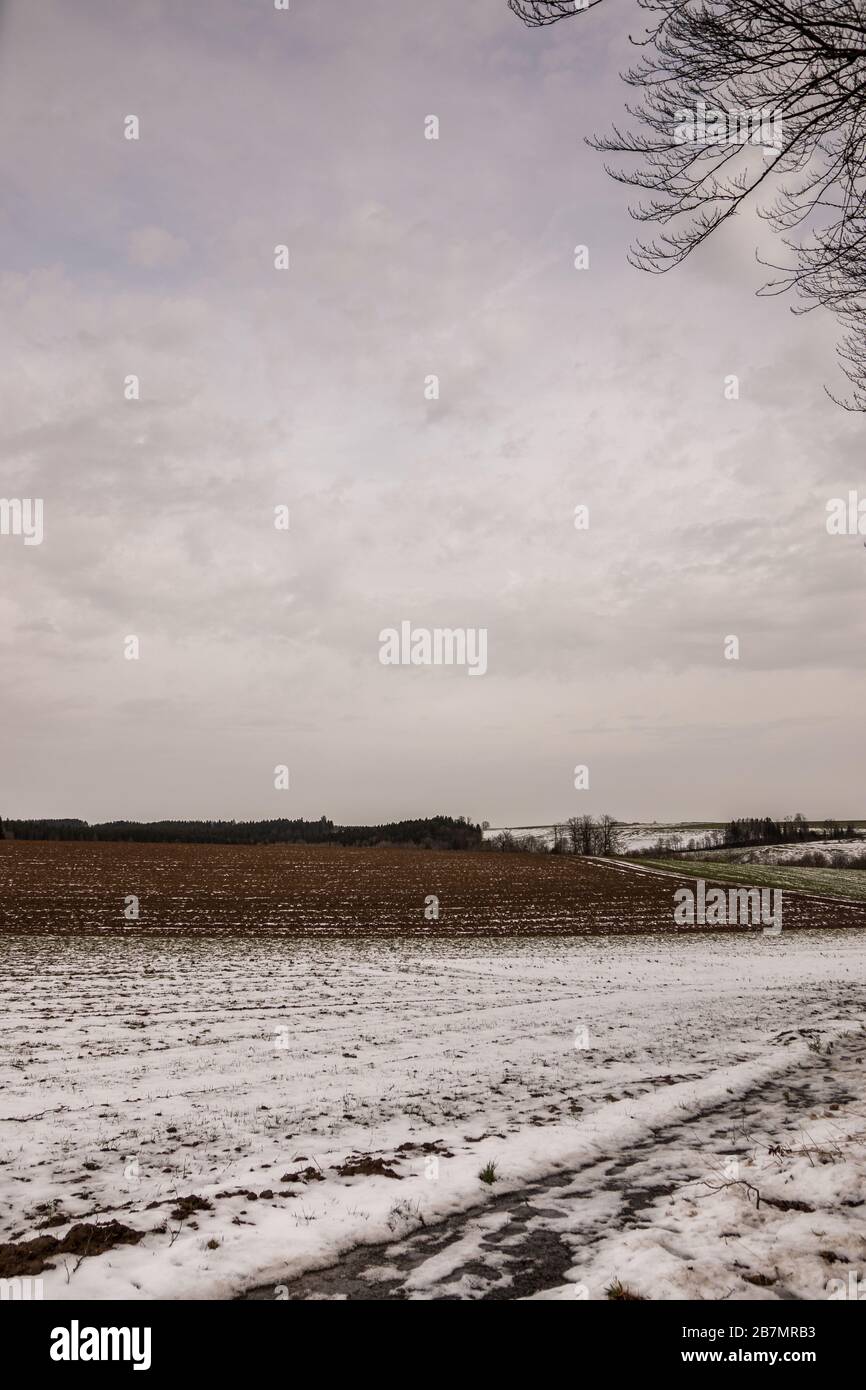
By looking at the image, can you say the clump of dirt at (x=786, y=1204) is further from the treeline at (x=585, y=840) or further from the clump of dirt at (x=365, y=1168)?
the treeline at (x=585, y=840)

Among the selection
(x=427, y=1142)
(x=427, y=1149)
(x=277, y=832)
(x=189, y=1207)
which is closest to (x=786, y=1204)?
(x=427, y=1149)

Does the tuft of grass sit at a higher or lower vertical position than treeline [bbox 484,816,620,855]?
higher

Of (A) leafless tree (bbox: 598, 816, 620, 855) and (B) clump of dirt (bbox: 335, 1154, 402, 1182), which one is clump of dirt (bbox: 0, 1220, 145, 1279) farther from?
(A) leafless tree (bbox: 598, 816, 620, 855)

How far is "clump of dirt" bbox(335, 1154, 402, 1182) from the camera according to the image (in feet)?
18.1

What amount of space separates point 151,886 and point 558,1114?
115 ft

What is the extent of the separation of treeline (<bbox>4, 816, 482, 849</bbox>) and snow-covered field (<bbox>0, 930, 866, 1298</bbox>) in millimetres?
121047

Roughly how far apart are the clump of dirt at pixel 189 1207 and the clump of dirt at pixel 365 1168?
103 cm

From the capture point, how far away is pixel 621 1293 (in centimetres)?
369

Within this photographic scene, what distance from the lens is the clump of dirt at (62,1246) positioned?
4.07 meters

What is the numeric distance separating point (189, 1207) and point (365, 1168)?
1.32m

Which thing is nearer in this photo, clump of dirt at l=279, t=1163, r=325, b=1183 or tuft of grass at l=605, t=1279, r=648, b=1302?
tuft of grass at l=605, t=1279, r=648, b=1302

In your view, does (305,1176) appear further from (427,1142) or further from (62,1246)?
(62,1246)

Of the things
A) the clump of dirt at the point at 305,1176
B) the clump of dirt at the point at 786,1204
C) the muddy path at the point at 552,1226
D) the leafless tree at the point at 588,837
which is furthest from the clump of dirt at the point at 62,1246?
the leafless tree at the point at 588,837

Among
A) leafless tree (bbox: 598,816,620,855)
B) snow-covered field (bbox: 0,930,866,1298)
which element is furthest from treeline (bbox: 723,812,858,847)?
snow-covered field (bbox: 0,930,866,1298)
